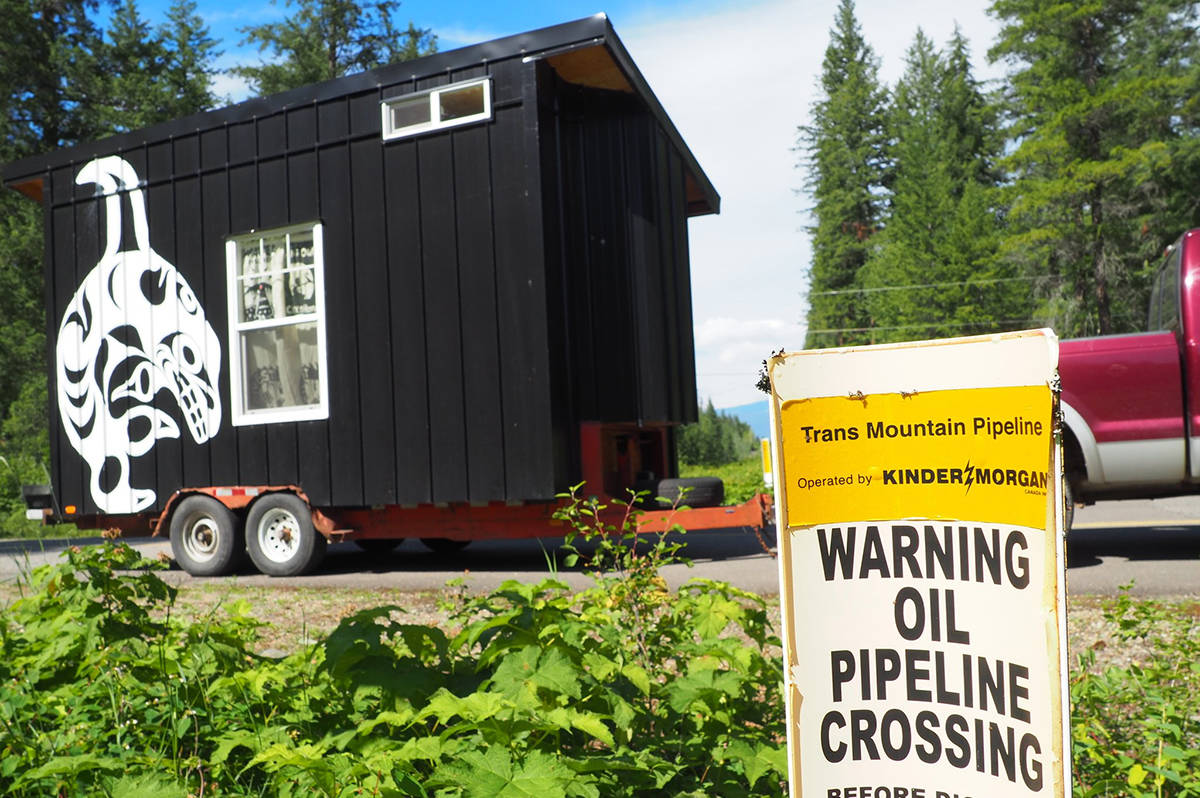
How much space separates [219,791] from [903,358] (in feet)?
6.50

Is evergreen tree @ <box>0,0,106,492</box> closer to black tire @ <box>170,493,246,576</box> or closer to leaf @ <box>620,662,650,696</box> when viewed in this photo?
black tire @ <box>170,493,246,576</box>

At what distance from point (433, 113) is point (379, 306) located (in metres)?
1.66

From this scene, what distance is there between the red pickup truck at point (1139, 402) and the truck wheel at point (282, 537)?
6.13m

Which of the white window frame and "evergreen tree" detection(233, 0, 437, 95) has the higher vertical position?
"evergreen tree" detection(233, 0, 437, 95)

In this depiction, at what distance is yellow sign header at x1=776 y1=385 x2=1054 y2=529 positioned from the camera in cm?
155

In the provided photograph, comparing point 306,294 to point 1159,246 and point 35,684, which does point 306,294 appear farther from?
point 1159,246

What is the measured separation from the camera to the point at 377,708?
2449 mm

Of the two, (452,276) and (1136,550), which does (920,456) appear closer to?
(452,276)

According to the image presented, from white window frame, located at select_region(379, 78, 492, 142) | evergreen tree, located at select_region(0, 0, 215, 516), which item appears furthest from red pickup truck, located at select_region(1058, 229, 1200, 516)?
evergreen tree, located at select_region(0, 0, 215, 516)

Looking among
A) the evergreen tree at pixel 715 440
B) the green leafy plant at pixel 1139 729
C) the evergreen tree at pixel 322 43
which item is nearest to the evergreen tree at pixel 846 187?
the evergreen tree at pixel 715 440

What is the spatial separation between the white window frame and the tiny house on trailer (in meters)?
0.02

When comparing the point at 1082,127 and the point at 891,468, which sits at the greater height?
the point at 1082,127

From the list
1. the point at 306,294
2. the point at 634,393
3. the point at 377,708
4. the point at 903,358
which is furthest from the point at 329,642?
the point at 306,294

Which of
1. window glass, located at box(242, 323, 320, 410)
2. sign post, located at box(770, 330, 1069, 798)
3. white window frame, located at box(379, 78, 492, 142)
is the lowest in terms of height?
sign post, located at box(770, 330, 1069, 798)
